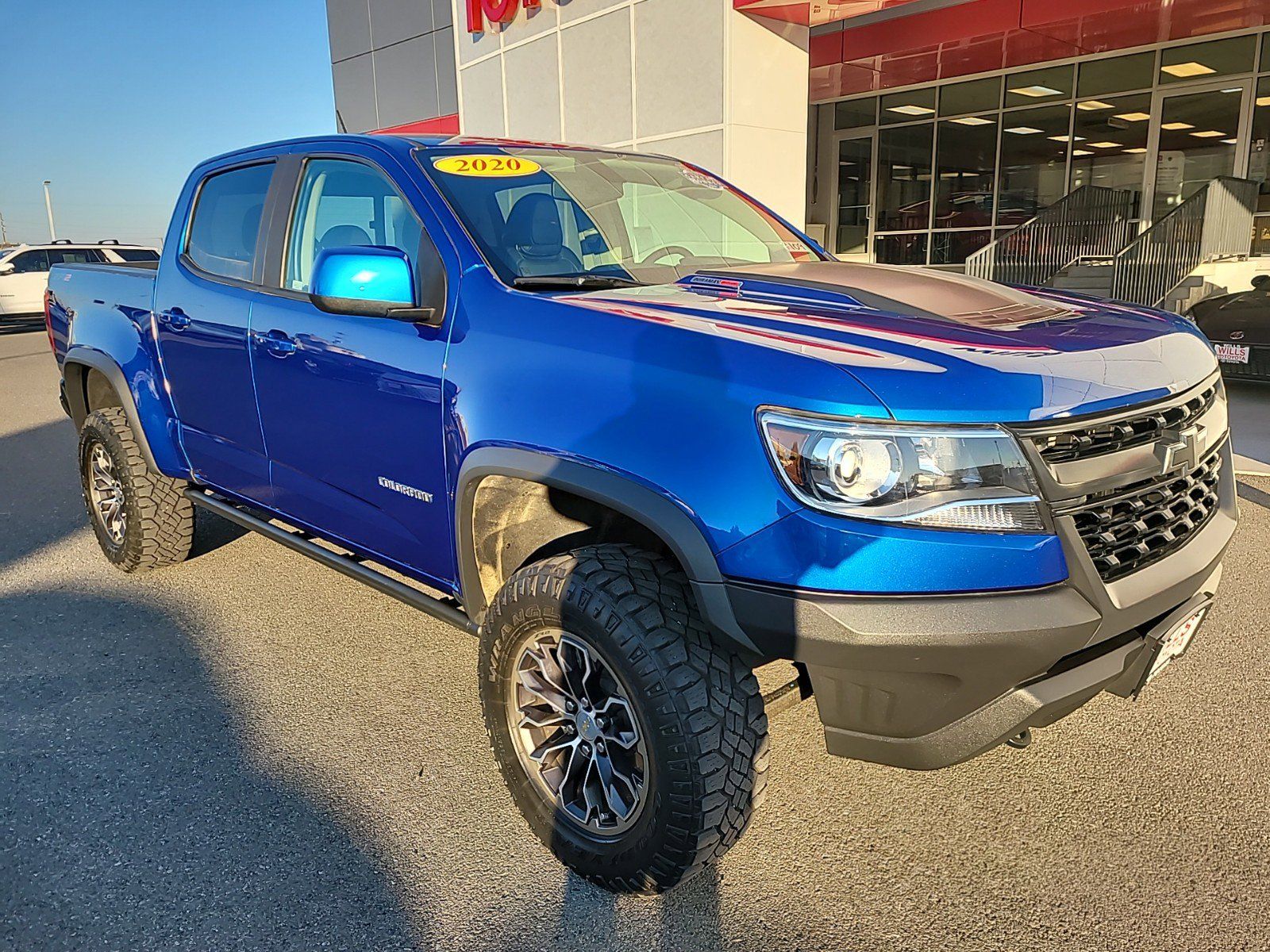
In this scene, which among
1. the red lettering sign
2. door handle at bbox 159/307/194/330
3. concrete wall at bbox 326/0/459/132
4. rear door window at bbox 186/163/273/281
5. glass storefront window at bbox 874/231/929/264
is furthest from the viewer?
concrete wall at bbox 326/0/459/132

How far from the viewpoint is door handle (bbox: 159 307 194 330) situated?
382 centimetres

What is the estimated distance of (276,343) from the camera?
3.25m

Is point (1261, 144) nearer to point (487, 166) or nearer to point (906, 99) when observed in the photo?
point (906, 99)

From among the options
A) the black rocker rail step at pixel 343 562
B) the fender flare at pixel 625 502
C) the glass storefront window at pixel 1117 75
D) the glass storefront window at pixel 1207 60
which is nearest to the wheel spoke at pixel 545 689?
the black rocker rail step at pixel 343 562

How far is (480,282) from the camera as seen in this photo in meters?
2.61

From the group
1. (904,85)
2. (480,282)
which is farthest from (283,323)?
(904,85)

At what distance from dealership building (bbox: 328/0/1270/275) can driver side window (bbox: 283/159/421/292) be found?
713 centimetres

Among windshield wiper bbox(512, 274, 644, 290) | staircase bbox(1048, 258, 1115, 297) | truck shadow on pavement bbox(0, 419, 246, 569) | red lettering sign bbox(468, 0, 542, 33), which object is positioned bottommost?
truck shadow on pavement bbox(0, 419, 246, 569)

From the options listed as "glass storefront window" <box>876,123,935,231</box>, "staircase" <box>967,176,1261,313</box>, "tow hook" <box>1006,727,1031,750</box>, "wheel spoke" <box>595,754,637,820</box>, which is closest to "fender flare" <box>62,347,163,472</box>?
"wheel spoke" <box>595,754,637,820</box>

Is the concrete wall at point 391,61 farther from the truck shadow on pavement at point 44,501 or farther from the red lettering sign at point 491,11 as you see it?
the truck shadow on pavement at point 44,501

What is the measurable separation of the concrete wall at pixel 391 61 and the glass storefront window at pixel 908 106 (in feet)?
30.6

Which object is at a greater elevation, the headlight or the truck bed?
the truck bed

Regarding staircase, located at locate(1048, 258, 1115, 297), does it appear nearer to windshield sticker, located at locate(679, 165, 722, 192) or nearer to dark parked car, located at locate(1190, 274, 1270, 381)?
dark parked car, located at locate(1190, 274, 1270, 381)

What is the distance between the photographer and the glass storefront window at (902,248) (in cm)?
1748
